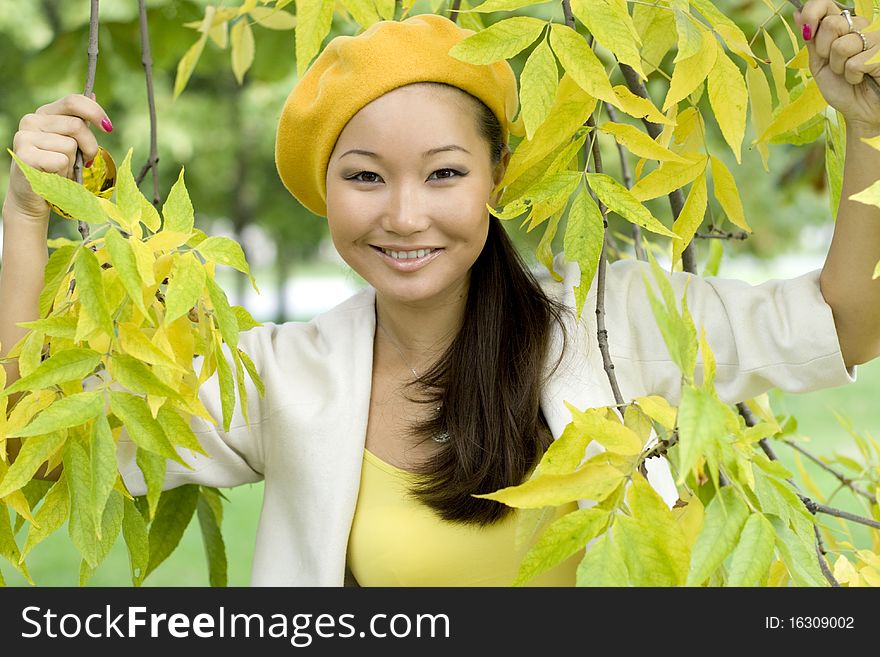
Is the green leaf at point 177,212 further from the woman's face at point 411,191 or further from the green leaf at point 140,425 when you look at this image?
the woman's face at point 411,191

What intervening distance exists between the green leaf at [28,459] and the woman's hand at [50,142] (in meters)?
0.31

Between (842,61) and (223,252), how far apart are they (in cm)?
56

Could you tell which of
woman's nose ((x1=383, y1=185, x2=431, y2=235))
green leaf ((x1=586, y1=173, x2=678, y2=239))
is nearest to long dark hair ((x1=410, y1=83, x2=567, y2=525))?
woman's nose ((x1=383, y1=185, x2=431, y2=235))

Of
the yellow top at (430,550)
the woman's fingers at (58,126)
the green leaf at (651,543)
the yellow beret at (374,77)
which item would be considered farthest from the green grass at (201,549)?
the woman's fingers at (58,126)

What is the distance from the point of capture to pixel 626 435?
0.72 meters

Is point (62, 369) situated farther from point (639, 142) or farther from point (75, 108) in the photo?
point (639, 142)

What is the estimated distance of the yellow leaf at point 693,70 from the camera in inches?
33.8

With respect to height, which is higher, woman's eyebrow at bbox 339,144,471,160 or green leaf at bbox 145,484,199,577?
woman's eyebrow at bbox 339,144,471,160

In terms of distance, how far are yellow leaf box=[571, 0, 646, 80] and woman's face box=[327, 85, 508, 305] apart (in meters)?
0.33

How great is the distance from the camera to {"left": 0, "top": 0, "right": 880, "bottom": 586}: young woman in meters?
1.04

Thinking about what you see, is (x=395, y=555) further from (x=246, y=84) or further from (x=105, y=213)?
(x=246, y=84)

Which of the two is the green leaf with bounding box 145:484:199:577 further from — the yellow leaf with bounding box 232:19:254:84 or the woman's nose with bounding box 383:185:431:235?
the yellow leaf with bounding box 232:19:254:84

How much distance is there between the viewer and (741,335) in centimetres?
109

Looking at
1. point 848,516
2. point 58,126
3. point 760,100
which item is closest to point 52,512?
point 58,126
